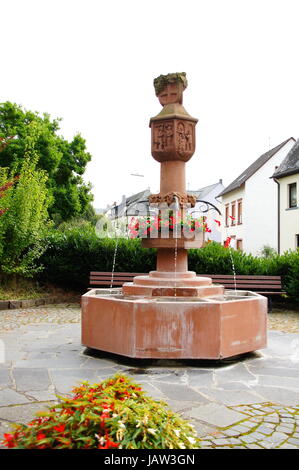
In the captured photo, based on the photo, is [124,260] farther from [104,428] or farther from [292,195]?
[292,195]

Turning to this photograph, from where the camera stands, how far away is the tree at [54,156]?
2544cm

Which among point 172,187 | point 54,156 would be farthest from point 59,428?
point 54,156

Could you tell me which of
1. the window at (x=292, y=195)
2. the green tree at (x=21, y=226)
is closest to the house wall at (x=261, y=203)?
the window at (x=292, y=195)

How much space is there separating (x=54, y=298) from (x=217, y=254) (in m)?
4.75

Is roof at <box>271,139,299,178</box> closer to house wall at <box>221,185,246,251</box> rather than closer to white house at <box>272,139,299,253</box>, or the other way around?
white house at <box>272,139,299,253</box>

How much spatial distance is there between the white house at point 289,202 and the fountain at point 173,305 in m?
20.0

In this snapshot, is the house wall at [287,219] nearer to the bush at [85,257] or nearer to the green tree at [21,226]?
the bush at [85,257]

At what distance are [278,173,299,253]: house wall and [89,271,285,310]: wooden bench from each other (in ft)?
51.5

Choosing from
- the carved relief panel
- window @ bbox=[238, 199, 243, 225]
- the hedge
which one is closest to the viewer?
the carved relief panel

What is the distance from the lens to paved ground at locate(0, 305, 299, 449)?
134 inches

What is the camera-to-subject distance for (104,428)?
1.96 metres

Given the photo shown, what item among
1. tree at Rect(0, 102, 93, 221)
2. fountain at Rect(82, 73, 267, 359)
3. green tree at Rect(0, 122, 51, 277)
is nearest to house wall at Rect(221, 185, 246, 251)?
tree at Rect(0, 102, 93, 221)

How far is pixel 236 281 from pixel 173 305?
6097mm

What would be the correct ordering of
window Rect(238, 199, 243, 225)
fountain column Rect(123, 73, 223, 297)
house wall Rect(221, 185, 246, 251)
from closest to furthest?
fountain column Rect(123, 73, 223, 297), house wall Rect(221, 185, 246, 251), window Rect(238, 199, 243, 225)
